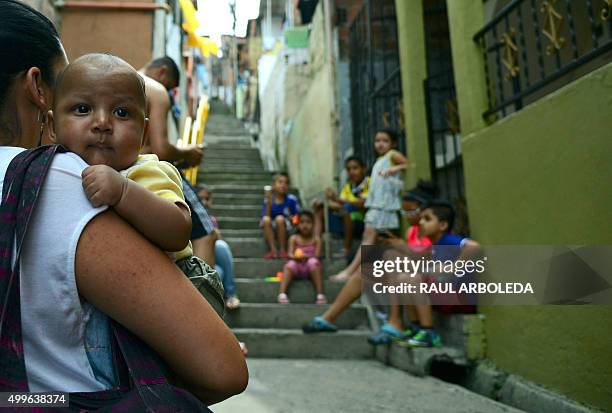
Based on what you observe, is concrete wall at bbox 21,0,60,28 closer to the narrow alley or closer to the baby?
the narrow alley

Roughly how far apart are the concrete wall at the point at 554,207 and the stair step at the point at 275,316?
70.6 inches

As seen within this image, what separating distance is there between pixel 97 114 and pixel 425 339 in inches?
130

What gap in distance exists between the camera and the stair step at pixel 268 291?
5.23 meters

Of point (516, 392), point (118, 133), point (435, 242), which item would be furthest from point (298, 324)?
point (118, 133)

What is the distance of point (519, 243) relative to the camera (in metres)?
3.12

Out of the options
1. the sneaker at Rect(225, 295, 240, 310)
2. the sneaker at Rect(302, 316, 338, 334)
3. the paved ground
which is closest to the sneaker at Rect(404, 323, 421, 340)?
the paved ground

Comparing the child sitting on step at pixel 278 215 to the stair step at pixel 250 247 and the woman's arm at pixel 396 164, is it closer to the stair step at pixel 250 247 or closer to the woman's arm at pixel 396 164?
the stair step at pixel 250 247

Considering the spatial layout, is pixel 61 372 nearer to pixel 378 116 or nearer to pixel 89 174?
pixel 89 174

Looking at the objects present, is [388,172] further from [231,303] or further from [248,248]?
[248,248]

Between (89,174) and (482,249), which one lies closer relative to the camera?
(89,174)

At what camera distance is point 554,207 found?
2781 millimetres

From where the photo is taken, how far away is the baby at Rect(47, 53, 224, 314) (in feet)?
3.11

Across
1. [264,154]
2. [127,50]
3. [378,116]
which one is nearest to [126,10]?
[127,50]

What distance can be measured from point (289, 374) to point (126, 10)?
4.68 meters
